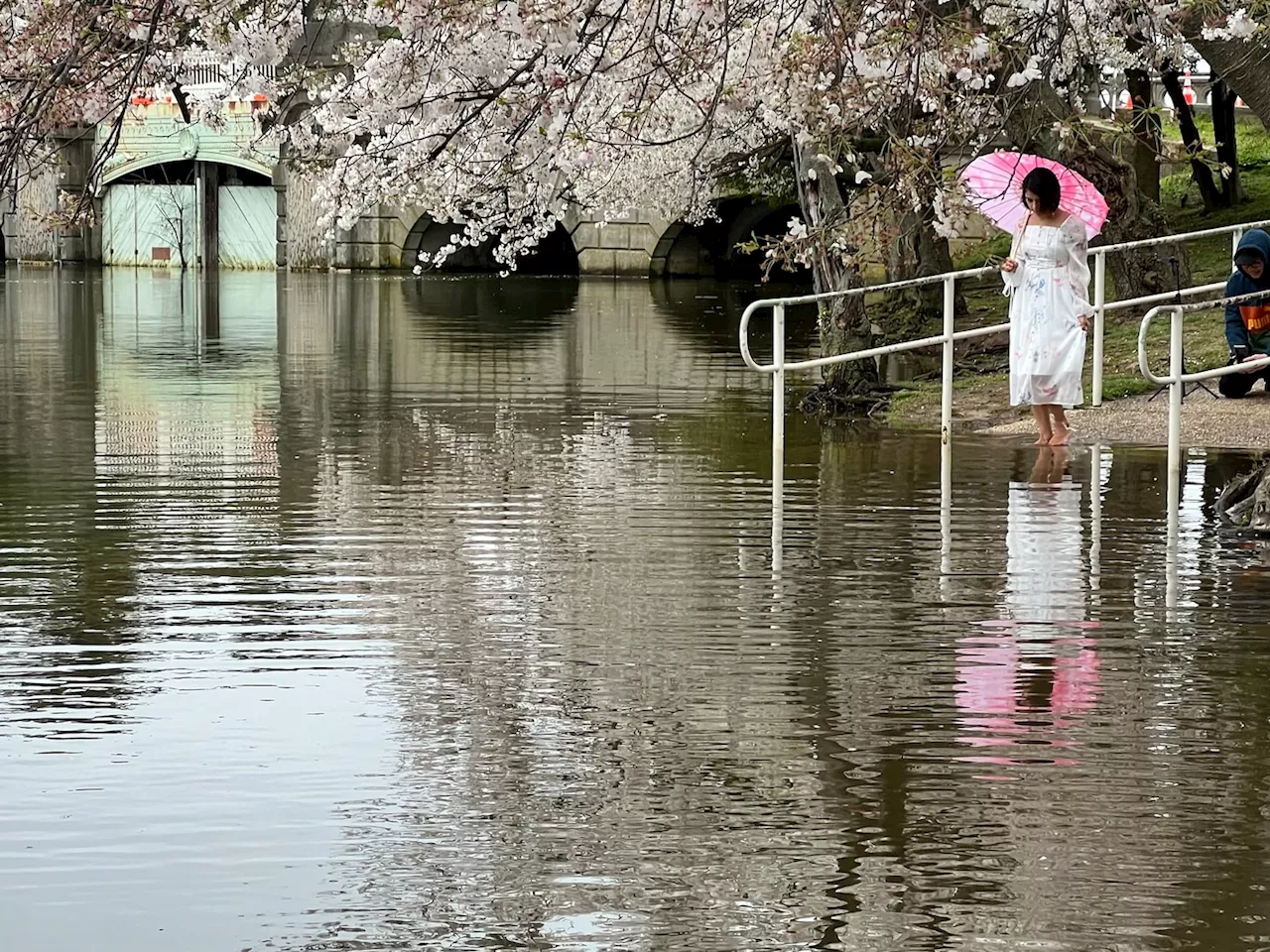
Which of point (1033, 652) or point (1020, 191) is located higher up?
point (1020, 191)

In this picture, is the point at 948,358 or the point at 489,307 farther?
the point at 489,307

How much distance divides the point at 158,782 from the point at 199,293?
108ft

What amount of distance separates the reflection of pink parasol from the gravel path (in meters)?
1.31

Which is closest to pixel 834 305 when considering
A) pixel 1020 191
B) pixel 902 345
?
pixel 1020 191

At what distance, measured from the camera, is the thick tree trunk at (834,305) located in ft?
49.4

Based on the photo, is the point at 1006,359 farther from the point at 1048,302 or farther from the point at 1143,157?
the point at 1143,157

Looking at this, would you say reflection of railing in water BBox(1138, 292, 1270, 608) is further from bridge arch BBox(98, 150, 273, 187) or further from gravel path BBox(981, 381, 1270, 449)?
bridge arch BBox(98, 150, 273, 187)

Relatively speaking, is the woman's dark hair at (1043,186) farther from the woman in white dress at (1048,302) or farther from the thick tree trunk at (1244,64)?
the thick tree trunk at (1244,64)

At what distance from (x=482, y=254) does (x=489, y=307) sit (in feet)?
51.4

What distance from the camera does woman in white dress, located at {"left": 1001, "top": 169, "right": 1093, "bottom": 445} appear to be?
1190 cm

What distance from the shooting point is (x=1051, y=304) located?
11961mm

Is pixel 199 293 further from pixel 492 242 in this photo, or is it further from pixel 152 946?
pixel 152 946

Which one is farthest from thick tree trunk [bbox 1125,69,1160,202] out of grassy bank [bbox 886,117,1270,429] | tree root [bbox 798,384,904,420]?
tree root [bbox 798,384,904,420]

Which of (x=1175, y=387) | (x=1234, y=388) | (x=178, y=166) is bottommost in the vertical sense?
(x=1234, y=388)
